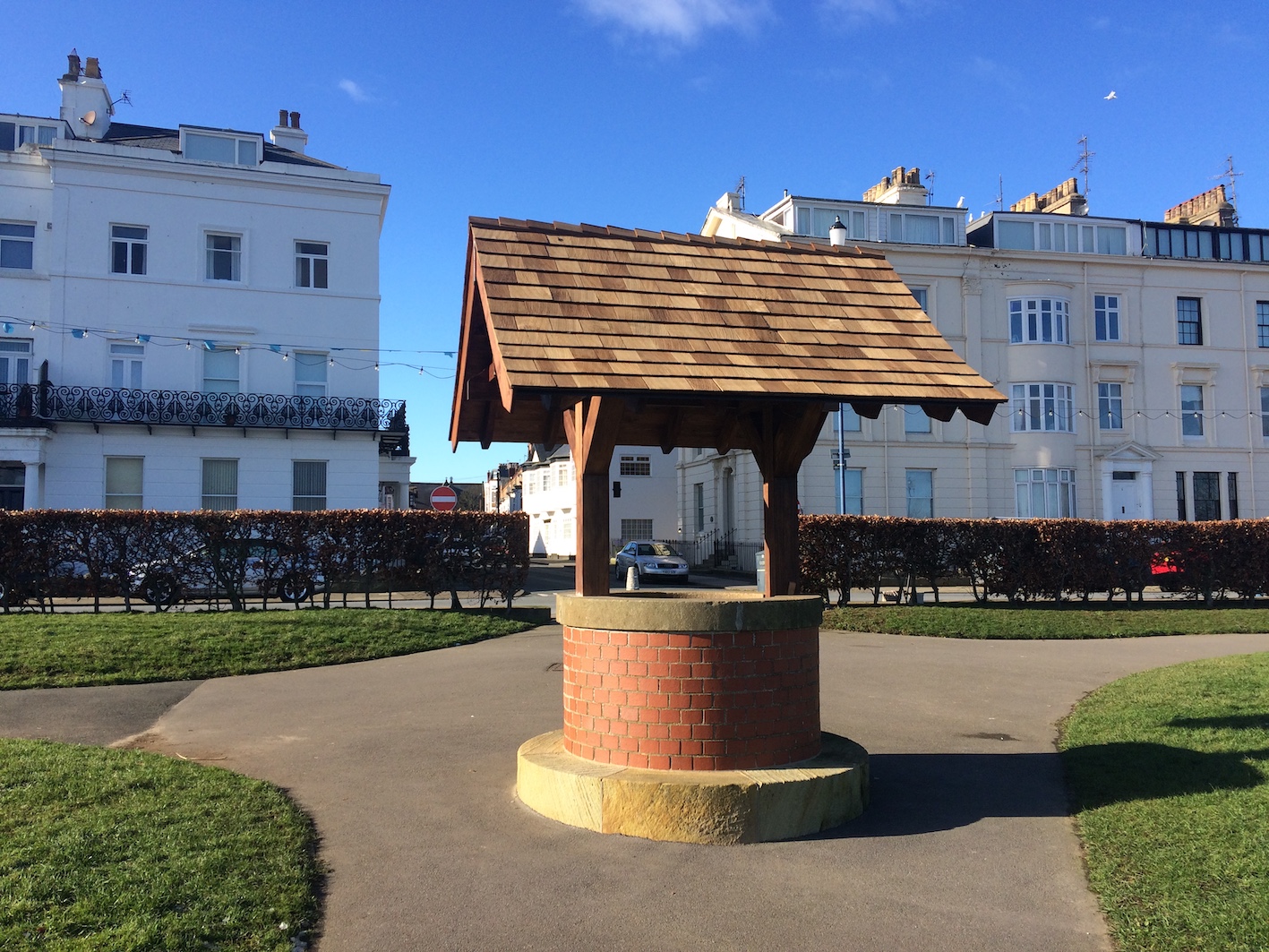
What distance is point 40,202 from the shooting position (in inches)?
1078

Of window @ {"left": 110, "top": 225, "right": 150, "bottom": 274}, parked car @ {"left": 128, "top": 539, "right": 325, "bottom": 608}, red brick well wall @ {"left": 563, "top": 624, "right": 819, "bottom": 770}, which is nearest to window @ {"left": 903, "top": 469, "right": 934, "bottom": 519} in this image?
parked car @ {"left": 128, "top": 539, "right": 325, "bottom": 608}

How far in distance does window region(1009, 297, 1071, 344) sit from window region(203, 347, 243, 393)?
26.0m

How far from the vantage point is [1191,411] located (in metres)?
35.8

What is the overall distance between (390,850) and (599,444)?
287cm

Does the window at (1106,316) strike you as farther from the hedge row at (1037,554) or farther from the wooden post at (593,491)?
the wooden post at (593,491)

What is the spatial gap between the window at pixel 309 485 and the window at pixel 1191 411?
30634 mm

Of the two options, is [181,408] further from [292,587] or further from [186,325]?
[292,587]

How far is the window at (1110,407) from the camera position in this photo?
35.0m

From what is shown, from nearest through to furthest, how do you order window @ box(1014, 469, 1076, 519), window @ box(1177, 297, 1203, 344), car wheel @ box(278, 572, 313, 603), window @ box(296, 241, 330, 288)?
car wheel @ box(278, 572, 313, 603) < window @ box(296, 241, 330, 288) < window @ box(1014, 469, 1076, 519) < window @ box(1177, 297, 1203, 344)

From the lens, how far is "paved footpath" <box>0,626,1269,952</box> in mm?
4527

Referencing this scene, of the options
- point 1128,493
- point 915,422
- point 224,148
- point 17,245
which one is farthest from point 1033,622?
point 17,245

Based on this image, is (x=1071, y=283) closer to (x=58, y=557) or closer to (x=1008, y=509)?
(x=1008, y=509)

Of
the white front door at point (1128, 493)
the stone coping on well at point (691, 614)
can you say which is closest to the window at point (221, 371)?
the stone coping on well at point (691, 614)

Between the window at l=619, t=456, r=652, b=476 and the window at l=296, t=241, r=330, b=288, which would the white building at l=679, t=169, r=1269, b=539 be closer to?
the window at l=619, t=456, r=652, b=476
